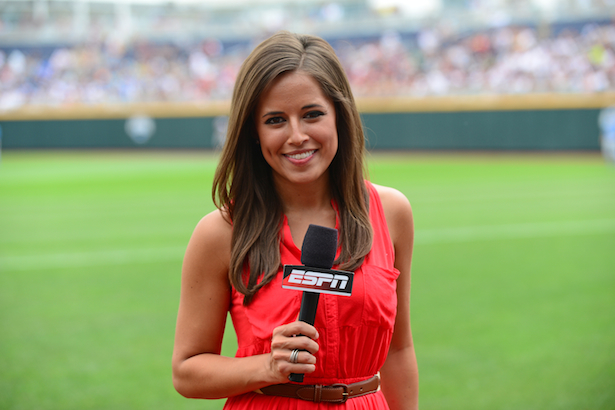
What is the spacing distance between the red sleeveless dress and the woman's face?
0.21 m

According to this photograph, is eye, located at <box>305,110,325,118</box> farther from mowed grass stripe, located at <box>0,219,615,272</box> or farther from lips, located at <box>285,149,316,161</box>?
mowed grass stripe, located at <box>0,219,615,272</box>

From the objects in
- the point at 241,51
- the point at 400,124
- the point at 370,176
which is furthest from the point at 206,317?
the point at 241,51

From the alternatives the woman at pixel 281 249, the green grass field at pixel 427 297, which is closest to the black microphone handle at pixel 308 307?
the woman at pixel 281 249

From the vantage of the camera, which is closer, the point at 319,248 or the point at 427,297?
the point at 319,248

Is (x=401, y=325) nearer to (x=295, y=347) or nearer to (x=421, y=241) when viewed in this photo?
(x=295, y=347)

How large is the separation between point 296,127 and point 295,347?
627 millimetres

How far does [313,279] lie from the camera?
1.51 metres

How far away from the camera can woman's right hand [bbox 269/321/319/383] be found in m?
→ 1.49

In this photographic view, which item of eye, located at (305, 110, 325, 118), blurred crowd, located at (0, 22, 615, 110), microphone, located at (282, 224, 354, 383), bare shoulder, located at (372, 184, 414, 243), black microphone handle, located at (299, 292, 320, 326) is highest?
blurred crowd, located at (0, 22, 615, 110)

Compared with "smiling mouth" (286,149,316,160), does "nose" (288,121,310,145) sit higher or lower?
higher

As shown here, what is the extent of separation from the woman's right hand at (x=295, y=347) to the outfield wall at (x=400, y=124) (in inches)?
701

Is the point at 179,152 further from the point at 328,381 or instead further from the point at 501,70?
the point at 328,381

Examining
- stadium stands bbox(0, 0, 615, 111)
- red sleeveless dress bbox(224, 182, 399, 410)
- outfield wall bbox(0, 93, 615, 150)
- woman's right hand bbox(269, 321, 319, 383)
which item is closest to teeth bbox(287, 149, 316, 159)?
red sleeveless dress bbox(224, 182, 399, 410)

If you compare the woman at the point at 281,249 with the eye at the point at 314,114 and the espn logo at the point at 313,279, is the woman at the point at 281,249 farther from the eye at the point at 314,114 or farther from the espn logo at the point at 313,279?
the espn logo at the point at 313,279
